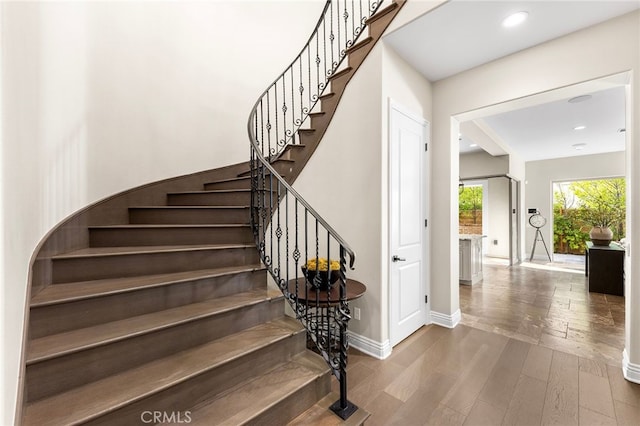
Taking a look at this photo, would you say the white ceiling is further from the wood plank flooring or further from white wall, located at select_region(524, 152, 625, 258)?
white wall, located at select_region(524, 152, 625, 258)

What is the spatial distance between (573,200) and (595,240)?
4551mm

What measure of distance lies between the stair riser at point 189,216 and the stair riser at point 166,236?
26 centimetres

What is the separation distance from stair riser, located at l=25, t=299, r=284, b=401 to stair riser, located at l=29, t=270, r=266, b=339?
0.26 m

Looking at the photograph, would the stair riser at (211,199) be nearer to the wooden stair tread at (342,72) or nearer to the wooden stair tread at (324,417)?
the wooden stair tread at (342,72)

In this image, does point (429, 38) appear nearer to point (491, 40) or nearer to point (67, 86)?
point (491, 40)

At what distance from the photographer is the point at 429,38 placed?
251 centimetres

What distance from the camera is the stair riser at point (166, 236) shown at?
92.3 inches

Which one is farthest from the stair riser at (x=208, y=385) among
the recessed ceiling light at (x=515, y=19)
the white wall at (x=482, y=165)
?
the white wall at (x=482, y=165)

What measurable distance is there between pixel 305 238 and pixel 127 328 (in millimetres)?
1194

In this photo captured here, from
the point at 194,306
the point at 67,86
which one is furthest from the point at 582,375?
the point at 67,86

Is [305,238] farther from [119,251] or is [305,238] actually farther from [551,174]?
[551,174]

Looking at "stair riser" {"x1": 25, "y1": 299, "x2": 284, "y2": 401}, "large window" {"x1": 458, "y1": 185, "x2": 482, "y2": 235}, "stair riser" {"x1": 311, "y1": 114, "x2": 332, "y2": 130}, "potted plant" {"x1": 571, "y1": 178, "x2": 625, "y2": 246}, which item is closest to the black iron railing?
"stair riser" {"x1": 311, "y1": 114, "x2": 332, "y2": 130}

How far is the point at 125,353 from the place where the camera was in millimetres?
1446

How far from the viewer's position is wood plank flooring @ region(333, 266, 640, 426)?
179cm
